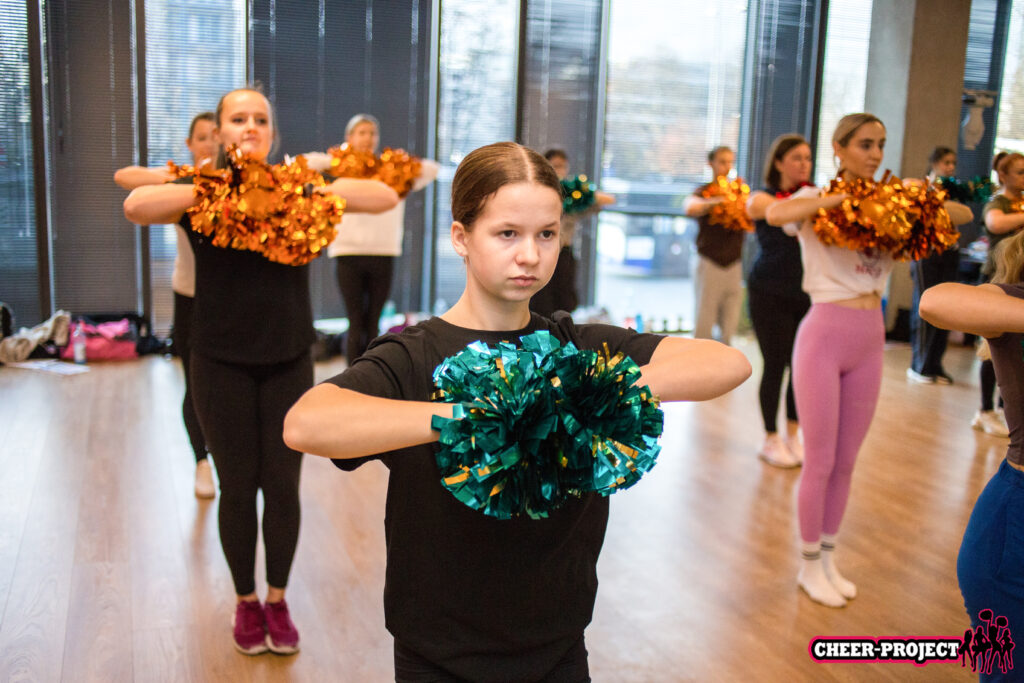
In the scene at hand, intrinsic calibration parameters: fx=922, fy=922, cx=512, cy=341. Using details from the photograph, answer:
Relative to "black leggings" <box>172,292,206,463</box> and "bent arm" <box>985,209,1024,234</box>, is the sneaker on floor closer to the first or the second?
"bent arm" <box>985,209,1024,234</box>

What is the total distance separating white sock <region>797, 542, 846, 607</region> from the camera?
10.3 ft

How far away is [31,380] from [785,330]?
4791 millimetres

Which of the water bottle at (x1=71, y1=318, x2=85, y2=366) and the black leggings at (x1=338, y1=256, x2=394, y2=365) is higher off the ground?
the black leggings at (x1=338, y1=256, x2=394, y2=365)

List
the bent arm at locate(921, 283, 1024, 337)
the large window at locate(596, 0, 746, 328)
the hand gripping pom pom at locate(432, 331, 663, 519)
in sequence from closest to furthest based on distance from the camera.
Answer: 1. the hand gripping pom pom at locate(432, 331, 663, 519)
2. the bent arm at locate(921, 283, 1024, 337)
3. the large window at locate(596, 0, 746, 328)

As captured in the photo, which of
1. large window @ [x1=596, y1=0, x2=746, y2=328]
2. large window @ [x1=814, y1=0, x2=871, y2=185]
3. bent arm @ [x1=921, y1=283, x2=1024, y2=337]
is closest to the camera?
bent arm @ [x1=921, y1=283, x2=1024, y2=337]

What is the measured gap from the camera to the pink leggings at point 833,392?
3.08 meters

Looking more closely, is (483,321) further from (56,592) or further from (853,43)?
(853,43)

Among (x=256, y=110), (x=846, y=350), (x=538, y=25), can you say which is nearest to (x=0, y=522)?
(x=256, y=110)

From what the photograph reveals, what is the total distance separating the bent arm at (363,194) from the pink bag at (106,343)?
476 centimetres

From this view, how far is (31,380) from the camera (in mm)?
6094

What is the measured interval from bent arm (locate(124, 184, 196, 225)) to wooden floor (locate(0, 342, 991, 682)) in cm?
126

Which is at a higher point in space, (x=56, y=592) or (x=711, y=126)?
(x=711, y=126)

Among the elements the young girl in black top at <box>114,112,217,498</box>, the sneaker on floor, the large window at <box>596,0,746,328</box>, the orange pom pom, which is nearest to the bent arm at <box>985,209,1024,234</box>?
the sneaker on floor

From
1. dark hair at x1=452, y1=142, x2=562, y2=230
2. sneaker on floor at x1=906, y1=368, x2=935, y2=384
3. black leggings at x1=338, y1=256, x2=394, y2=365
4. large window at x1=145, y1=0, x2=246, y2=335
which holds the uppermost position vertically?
large window at x1=145, y1=0, x2=246, y2=335
